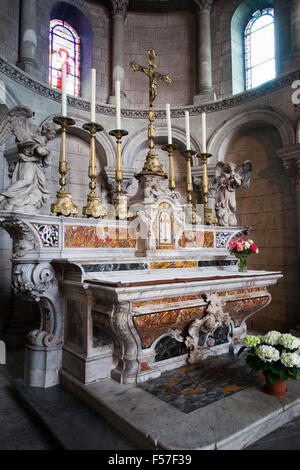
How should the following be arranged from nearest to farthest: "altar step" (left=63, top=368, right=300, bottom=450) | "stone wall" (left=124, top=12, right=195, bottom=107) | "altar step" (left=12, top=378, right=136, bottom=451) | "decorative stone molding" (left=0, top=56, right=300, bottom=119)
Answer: "altar step" (left=63, top=368, right=300, bottom=450)
"altar step" (left=12, top=378, right=136, bottom=451)
"decorative stone molding" (left=0, top=56, right=300, bottom=119)
"stone wall" (left=124, top=12, right=195, bottom=107)

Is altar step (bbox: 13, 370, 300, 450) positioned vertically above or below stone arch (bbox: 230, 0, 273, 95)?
below

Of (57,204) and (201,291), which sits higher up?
(57,204)

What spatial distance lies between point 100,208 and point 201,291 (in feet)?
4.99

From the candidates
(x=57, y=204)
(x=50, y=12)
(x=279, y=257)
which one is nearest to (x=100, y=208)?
(x=57, y=204)

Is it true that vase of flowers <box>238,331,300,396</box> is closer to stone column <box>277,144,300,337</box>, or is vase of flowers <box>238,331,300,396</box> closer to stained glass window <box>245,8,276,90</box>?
stone column <box>277,144,300,337</box>

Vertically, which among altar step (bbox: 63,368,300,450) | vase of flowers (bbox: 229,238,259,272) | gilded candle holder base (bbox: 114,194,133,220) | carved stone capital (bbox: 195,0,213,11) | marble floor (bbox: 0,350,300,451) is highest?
carved stone capital (bbox: 195,0,213,11)

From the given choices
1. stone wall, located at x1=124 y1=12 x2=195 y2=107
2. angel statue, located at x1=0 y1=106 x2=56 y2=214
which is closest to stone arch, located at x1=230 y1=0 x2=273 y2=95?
stone wall, located at x1=124 y1=12 x2=195 y2=107

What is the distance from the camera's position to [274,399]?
3.04 metres

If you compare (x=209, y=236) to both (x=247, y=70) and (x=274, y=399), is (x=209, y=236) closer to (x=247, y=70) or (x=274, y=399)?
(x=274, y=399)

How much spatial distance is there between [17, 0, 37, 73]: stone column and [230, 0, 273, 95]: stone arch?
4.49m

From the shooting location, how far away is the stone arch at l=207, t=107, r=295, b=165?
648 centimetres

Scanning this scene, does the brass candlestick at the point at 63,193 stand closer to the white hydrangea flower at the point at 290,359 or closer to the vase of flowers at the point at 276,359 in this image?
the vase of flowers at the point at 276,359

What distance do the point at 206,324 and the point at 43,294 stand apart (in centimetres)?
185

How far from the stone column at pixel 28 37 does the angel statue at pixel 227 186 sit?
4.35m
